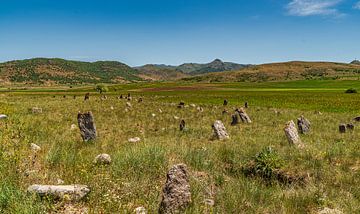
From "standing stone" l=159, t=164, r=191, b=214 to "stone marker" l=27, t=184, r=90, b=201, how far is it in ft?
5.53

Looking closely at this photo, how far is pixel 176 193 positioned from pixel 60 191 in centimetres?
239

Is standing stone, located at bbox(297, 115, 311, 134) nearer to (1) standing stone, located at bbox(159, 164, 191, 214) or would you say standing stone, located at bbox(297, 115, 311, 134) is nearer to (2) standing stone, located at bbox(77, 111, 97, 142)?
(2) standing stone, located at bbox(77, 111, 97, 142)

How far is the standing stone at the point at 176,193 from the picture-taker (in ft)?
21.8

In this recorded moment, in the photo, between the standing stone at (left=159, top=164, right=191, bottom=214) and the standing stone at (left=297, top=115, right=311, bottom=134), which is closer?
the standing stone at (left=159, top=164, right=191, bottom=214)

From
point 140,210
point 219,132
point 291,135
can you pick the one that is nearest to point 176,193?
point 140,210

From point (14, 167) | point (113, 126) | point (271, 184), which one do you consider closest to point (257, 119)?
point (113, 126)

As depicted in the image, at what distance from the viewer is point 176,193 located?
267 inches

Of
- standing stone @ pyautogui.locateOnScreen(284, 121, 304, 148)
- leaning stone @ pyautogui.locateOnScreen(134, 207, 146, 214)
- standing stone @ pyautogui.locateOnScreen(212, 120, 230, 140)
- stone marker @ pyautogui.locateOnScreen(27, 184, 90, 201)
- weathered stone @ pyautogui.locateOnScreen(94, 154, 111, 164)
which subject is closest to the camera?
leaning stone @ pyautogui.locateOnScreen(134, 207, 146, 214)

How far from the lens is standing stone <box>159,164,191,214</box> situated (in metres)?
6.64

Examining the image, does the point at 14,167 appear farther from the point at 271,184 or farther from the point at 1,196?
the point at 271,184

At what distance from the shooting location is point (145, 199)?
23.5 feet

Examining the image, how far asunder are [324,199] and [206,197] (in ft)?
9.31

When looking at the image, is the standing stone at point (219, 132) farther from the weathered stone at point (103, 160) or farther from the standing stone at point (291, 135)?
the weathered stone at point (103, 160)

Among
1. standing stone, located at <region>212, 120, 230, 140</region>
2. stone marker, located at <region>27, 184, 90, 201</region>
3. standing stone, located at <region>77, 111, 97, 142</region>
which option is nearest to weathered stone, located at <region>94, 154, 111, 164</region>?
stone marker, located at <region>27, 184, 90, 201</region>
